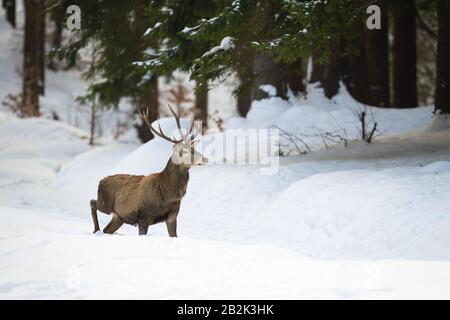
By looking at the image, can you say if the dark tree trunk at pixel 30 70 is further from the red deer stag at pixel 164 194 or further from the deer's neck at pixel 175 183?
the deer's neck at pixel 175 183

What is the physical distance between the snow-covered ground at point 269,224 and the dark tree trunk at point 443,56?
0.59m

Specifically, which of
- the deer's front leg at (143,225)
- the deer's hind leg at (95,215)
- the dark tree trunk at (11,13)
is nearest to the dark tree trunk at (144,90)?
the deer's hind leg at (95,215)

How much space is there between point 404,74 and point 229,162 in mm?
8700

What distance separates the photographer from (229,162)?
14180 mm

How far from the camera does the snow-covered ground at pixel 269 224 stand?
18.8 feet

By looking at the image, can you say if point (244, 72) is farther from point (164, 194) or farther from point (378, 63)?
point (378, 63)

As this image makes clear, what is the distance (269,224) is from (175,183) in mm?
2266

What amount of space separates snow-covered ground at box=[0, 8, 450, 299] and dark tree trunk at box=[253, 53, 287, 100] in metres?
0.33

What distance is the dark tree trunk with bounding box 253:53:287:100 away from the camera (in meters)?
15.8

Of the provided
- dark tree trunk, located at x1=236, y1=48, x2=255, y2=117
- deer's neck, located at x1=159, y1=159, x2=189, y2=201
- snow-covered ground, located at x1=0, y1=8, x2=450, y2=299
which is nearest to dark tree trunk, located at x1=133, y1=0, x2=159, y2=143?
snow-covered ground, located at x1=0, y1=8, x2=450, y2=299

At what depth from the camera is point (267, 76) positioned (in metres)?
16.0

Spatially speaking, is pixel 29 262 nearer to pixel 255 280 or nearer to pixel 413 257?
pixel 255 280

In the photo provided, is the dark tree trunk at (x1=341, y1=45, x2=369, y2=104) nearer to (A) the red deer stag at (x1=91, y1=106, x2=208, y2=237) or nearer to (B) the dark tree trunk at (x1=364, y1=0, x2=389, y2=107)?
(B) the dark tree trunk at (x1=364, y1=0, x2=389, y2=107)

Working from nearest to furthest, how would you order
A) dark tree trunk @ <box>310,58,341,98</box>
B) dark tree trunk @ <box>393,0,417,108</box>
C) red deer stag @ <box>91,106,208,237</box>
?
red deer stag @ <box>91,106,208,237</box>
dark tree trunk @ <box>310,58,341,98</box>
dark tree trunk @ <box>393,0,417,108</box>
